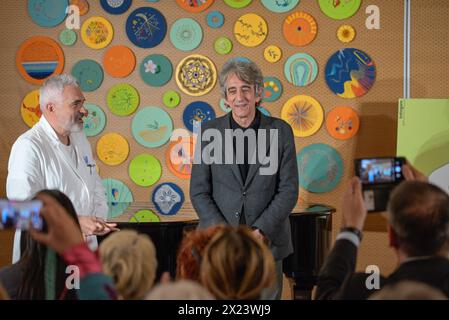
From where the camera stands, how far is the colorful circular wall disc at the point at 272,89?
466 cm

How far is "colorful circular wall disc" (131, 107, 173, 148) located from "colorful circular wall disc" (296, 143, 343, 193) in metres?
1.02

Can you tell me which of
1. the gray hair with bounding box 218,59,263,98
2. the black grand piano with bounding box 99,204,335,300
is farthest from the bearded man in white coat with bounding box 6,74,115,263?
the gray hair with bounding box 218,59,263,98

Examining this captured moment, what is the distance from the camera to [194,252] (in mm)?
1941

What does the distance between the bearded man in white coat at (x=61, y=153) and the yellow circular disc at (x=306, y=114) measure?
1.75 metres

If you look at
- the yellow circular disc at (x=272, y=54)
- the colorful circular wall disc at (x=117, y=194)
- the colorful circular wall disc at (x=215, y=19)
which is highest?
the colorful circular wall disc at (x=215, y=19)

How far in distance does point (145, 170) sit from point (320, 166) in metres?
1.32

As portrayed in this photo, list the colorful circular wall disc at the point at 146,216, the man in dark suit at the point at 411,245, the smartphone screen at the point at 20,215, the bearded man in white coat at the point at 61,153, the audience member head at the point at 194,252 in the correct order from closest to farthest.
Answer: the smartphone screen at the point at 20,215 → the man in dark suit at the point at 411,245 → the audience member head at the point at 194,252 → the bearded man in white coat at the point at 61,153 → the colorful circular wall disc at the point at 146,216

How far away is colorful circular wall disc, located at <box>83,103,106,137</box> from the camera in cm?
479

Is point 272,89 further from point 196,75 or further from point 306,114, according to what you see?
point 196,75

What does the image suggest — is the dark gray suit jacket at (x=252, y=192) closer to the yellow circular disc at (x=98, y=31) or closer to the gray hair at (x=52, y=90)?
the gray hair at (x=52, y=90)

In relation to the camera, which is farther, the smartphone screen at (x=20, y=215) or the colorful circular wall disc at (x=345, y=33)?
the colorful circular wall disc at (x=345, y=33)

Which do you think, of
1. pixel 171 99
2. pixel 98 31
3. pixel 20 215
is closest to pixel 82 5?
pixel 98 31

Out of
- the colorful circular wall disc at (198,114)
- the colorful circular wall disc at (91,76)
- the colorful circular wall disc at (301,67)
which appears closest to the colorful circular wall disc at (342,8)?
the colorful circular wall disc at (301,67)
